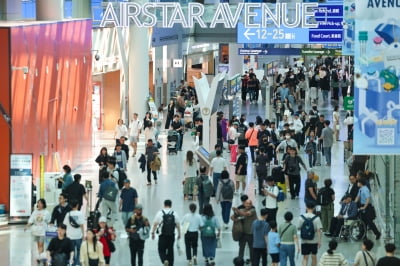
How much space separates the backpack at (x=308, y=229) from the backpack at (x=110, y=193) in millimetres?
4815

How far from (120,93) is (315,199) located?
21.0 m

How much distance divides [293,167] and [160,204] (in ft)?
9.98

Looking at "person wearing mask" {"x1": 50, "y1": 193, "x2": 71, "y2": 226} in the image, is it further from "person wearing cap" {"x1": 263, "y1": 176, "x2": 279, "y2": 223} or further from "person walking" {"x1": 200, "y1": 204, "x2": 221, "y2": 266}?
"person wearing cap" {"x1": 263, "y1": 176, "x2": 279, "y2": 223}

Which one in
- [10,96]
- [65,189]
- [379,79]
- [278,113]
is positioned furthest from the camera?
[278,113]

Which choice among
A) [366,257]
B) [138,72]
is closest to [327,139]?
[138,72]

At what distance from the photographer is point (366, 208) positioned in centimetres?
2070

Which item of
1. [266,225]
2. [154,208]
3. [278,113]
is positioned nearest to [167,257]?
[266,225]

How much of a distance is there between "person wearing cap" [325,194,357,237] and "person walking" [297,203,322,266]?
2.74 meters

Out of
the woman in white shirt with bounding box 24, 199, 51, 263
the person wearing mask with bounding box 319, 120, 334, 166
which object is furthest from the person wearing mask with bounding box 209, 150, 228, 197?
the person wearing mask with bounding box 319, 120, 334, 166

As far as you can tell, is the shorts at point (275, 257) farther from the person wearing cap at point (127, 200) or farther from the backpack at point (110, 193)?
the backpack at point (110, 193)

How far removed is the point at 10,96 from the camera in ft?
77.7

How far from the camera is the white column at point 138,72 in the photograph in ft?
136

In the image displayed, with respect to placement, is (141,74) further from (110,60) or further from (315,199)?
(315,199)

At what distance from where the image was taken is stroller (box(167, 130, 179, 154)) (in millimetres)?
34375
